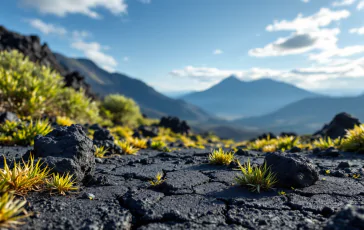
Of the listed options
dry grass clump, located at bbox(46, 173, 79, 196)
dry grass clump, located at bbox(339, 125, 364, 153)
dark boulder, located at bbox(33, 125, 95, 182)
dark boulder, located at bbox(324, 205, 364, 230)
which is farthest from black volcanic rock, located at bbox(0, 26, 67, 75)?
dark boulder, located at bbox(324, 205, 364, 230)

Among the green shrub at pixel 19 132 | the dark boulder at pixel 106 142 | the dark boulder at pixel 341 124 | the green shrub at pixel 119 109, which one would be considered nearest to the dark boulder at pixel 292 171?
the dark boulder at pixel 106 142

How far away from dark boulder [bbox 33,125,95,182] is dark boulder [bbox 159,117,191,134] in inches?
740

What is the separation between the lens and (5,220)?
237 centimetres

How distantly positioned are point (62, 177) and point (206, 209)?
210 cm

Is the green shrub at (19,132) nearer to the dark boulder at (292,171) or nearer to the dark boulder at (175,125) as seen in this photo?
the dark boulder at (292,171)

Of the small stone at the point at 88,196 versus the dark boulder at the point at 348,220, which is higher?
the dark boulder at the point at 348,220

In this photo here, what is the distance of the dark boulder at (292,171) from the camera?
4.04 meters

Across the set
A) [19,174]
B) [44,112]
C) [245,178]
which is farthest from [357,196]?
[44,112]

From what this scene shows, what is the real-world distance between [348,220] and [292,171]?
183 centimetres

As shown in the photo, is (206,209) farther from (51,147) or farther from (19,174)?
(51,147)

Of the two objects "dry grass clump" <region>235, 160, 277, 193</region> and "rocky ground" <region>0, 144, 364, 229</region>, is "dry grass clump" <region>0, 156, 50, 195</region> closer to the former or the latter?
"rocky ground" <region>0, 144, 364, 229</region>

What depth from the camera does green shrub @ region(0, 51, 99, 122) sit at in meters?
9.78

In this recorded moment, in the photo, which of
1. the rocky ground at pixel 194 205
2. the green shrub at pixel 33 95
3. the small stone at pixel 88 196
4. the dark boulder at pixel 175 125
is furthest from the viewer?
the dark boulder at pixel 175 125

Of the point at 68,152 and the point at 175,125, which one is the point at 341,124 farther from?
the point at 175,125
